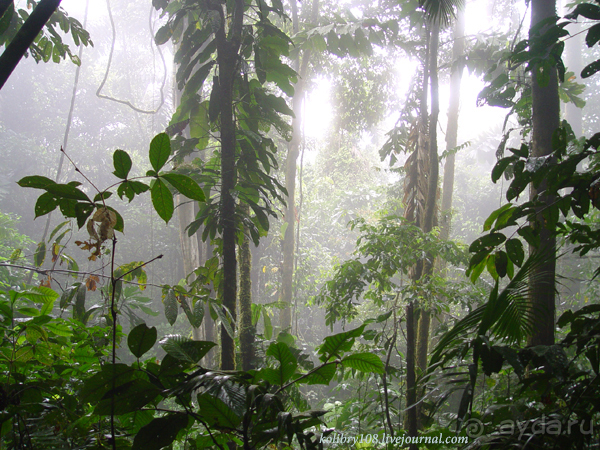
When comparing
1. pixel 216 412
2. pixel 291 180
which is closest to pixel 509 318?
pixel 216 412

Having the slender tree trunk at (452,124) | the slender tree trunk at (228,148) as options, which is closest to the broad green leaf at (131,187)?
the slender tree trunk at (228,148)

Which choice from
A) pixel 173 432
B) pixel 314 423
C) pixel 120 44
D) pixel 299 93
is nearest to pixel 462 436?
pixel 314 423

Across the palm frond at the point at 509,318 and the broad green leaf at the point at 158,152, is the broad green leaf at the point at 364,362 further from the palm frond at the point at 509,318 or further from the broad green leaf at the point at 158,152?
the broad green leaf at the point at 158,152

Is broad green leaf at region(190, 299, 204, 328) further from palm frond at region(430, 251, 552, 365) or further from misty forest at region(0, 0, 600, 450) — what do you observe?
Result: palm frond at region(430, 251, 552, 365)

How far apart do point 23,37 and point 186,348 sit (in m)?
0.72

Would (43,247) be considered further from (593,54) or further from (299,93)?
(593,54)

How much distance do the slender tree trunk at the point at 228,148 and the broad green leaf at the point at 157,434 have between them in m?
0.71

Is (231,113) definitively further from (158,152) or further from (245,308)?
(245,308)

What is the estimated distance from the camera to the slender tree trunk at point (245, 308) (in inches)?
64.8

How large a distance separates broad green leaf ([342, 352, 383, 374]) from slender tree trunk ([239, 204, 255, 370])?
3.52ft

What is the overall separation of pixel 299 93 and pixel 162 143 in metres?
5.40

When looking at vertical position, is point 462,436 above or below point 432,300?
below

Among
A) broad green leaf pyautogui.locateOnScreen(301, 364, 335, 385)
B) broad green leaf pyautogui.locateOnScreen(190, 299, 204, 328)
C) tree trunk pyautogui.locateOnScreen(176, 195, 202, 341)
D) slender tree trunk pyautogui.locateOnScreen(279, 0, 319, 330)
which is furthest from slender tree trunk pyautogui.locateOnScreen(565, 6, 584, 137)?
broad green leaf pyautogui.locateOnScreen(301, 364, 335, 385)

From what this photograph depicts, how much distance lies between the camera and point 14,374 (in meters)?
0.79
